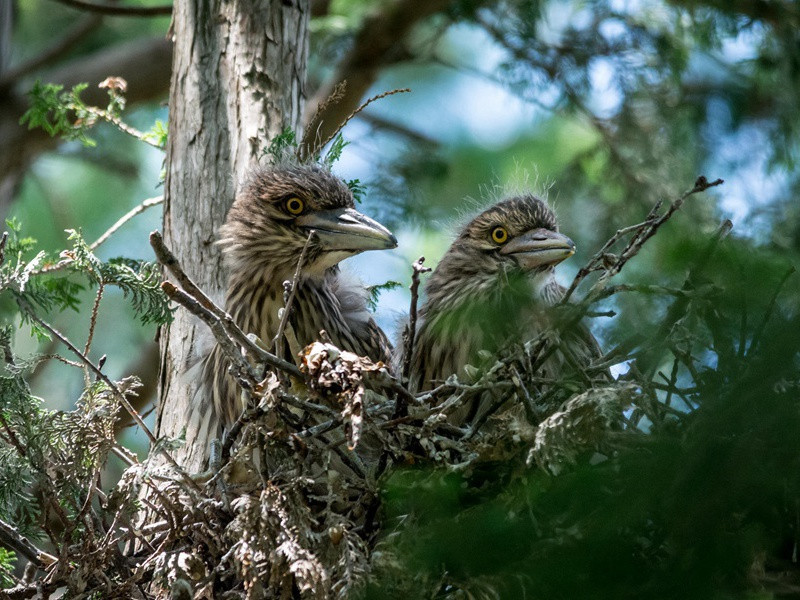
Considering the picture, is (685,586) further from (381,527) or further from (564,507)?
(381,527)

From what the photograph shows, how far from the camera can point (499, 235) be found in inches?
159

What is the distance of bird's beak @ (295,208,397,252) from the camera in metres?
3.46

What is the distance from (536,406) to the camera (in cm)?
273

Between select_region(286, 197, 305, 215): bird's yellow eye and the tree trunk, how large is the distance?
0.21 m

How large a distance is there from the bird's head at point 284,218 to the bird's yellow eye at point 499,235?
25.4 inches

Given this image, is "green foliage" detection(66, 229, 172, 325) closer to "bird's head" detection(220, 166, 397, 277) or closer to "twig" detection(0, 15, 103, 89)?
"bird's head" detection(220, 166, 397, 277)

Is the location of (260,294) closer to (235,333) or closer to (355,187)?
(355,187)

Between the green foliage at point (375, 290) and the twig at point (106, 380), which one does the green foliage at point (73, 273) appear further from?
the green foliage at point (375, 290)

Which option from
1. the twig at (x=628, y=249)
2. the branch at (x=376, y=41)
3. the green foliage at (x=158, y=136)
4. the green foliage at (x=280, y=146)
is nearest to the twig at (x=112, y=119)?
the green foliage at (x=158, y=136)

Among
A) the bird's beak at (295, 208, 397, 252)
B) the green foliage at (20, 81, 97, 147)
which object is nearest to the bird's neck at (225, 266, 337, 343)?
the bird's beak at (295, 208, 397, 252)

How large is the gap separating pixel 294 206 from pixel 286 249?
0.53ft

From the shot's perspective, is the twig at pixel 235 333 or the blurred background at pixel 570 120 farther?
the blurred background at pixel 570 120

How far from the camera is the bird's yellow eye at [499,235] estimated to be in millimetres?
4035

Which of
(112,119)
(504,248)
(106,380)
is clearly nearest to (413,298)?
(106,380)
